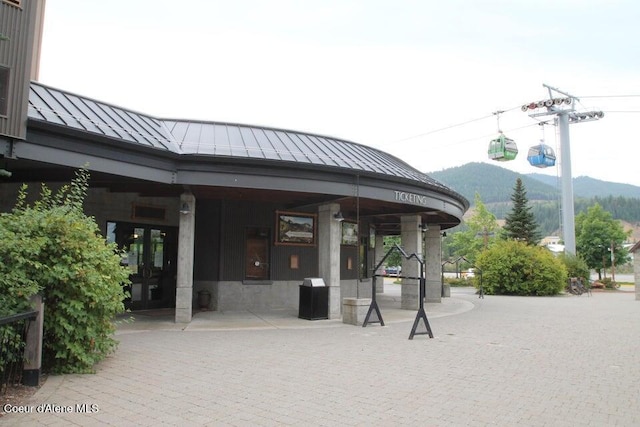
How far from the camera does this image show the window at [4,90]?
891 centimetres

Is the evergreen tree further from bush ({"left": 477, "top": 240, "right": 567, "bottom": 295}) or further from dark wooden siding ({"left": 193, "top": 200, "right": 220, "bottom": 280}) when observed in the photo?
dark wooden siding ({"left": 193, "top": 200, "right": 220, "bottom": 280})

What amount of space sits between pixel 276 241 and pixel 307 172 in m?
4.48

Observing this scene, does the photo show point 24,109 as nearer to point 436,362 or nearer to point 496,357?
point 436,362

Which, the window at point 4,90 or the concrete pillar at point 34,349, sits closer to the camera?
the concrete pillar at point 34,349

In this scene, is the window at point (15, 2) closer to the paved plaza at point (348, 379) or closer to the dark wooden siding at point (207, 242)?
the paved plaza at point (348, 379)

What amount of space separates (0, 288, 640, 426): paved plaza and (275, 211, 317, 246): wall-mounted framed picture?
190 inches

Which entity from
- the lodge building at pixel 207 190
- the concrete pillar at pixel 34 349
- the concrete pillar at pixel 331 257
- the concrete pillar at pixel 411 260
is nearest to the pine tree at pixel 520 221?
the lodge building at pixel 207 190

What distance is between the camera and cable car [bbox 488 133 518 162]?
3165 centimetres

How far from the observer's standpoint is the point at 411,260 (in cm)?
1698

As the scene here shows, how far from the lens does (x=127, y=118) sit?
40.5 ft

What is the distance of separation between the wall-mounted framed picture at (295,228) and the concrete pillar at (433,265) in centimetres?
544

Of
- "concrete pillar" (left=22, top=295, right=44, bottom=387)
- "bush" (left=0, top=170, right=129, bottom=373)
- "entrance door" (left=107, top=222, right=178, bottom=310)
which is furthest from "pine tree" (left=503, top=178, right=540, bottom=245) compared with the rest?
"concrete pillar" (left=22, top=295, right=44, bottom=387)

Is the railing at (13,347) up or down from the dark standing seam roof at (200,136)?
down

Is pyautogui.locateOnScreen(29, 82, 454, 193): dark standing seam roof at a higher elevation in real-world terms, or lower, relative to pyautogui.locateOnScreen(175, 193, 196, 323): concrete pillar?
higher
